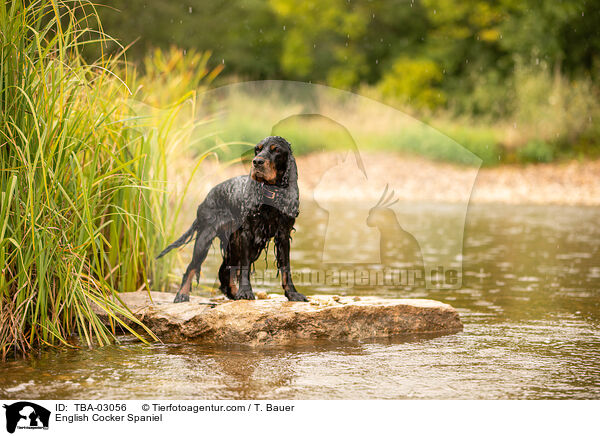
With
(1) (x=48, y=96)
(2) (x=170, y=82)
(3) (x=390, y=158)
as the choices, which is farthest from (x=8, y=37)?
(3) (x=390, y=158)

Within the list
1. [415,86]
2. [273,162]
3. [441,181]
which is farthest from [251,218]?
[415,86]

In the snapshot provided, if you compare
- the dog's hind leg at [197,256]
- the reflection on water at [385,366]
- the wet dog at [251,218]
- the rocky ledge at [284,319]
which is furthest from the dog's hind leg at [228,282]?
the reflection on water at [385,366]

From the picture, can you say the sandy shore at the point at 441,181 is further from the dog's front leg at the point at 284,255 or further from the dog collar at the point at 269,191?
the dog collar at the point at 269,191

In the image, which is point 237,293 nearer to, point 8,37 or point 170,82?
point 8,37

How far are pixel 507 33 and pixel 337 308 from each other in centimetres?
2238

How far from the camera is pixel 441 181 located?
57.2 ft

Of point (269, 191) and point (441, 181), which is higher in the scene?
point (441, 181)

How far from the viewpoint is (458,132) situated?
64.0 feet

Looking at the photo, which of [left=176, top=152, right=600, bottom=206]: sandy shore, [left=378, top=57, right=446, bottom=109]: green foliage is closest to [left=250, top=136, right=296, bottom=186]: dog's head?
[left=176, top=152, right=600, bottom=206]: sandy shore

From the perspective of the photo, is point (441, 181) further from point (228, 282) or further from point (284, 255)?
point (284, 255)
